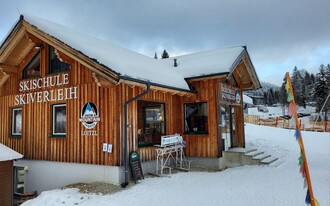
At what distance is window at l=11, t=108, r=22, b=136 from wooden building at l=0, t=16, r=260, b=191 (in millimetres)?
41

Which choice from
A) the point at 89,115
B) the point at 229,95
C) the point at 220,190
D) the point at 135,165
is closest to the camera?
the point at 220,190

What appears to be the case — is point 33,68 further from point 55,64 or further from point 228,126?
point 228,126

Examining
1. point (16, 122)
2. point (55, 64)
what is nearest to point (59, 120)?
point (55, 64)

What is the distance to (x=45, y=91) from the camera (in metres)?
9.98

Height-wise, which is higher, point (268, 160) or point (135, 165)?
point (135, 165)

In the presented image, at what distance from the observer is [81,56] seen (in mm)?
8086

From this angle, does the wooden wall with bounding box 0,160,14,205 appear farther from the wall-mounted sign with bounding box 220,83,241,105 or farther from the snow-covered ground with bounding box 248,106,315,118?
the snow-covered ground with bounding box 248,106,315,118

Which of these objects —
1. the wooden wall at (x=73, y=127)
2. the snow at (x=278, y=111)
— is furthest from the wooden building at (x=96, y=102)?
the snow at (x=278, y=111)

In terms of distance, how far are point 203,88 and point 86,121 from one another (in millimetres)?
4651

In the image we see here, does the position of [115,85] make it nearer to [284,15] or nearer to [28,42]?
[28,42]

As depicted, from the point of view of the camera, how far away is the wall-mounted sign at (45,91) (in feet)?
30.8

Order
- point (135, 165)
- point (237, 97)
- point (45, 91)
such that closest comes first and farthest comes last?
point (135, 165) < point (45, 91) < point (237, 97)

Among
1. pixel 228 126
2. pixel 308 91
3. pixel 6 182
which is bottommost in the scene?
pixel 6 182

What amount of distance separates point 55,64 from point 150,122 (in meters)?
4.14
